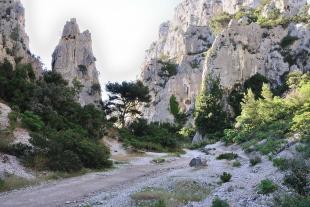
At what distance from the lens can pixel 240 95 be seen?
71.8m

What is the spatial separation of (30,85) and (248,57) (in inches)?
2112

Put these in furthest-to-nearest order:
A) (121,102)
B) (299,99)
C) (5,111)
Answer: (121,102), (299,99), (5,111)

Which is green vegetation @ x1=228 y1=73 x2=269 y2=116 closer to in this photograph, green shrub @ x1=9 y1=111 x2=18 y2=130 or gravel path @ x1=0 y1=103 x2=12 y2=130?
gravel path @ x1=0 y1=103 x2=12 y2=130

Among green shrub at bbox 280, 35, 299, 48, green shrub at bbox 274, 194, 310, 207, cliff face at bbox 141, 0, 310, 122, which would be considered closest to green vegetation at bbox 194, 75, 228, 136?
cliff face at bbox 141, 0, 310, 122

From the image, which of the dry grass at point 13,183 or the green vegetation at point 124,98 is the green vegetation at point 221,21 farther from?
the dry grass at point 13,183

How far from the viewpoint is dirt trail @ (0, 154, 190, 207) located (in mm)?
14289

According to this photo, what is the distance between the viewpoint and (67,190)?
56.1 feet

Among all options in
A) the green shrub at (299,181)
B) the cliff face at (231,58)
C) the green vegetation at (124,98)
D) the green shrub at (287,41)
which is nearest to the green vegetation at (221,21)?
the cliff face at (231,58)

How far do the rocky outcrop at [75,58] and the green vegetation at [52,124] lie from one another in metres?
38.0

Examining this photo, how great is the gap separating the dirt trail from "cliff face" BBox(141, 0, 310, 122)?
2253 inches

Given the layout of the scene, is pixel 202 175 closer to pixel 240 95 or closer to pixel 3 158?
pixel 3 158

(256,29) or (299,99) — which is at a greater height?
(256,29)

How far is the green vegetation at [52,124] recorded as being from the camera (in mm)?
22484

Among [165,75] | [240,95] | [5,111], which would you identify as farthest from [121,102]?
[165,75]
